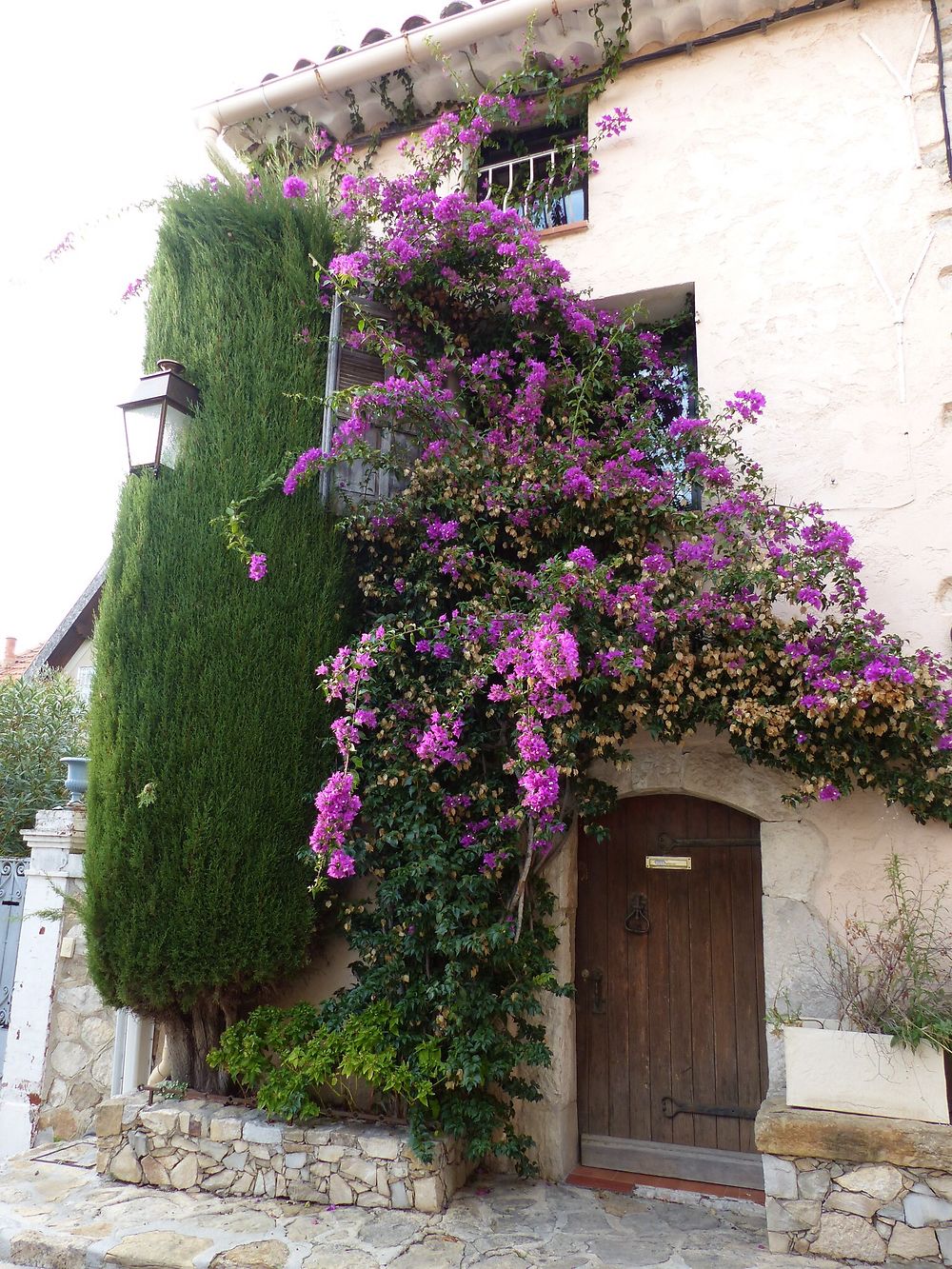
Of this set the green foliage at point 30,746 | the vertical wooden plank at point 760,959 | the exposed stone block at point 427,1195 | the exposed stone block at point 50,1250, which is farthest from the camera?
the green foliage at point 30,746

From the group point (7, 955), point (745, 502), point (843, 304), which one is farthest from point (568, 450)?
point (7, 955)

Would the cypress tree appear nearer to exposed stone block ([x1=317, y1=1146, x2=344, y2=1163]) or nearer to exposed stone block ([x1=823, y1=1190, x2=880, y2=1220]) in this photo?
exposed stone block ([x1=317, y1=1146, x2=344, y2=1163])

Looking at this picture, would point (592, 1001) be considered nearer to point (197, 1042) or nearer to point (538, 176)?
point (197, 1042)

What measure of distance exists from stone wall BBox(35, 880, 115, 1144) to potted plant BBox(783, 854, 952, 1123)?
3.84 m

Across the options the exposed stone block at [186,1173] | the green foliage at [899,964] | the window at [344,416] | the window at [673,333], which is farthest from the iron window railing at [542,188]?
the exposed stone block at [186,1173]

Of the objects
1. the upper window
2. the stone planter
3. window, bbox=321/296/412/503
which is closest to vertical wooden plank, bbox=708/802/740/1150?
the stone planter

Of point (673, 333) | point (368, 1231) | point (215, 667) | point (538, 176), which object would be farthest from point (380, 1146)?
point (538, 176)

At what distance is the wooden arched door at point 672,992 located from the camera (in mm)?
4656

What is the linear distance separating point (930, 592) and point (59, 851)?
206 inches

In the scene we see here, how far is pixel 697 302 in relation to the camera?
5363 millimetres

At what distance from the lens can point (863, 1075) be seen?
3.60m

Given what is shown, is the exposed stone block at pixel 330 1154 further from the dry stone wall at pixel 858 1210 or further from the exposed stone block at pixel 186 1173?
the dry stone wall at pixel 858 1210

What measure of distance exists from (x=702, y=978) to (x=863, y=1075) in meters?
1.27

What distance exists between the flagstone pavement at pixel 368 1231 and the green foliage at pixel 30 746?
3.65 m
